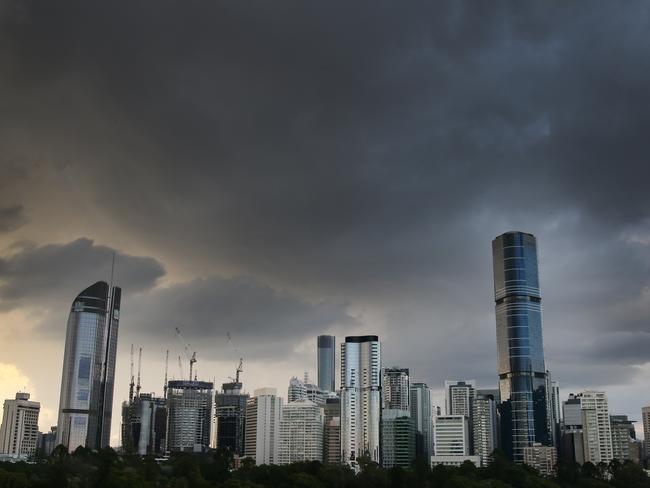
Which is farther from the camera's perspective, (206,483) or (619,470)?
(619,470)

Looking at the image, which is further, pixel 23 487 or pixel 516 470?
pixel 516 470

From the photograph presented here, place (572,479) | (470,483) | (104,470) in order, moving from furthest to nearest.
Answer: (572,479)
(104,470)
(470,483)

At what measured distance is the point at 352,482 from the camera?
138750mm

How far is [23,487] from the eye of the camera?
370ft

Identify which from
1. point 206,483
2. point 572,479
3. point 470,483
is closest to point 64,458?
point 206,483

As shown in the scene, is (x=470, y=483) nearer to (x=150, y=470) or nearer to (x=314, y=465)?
(x=314, y=465)

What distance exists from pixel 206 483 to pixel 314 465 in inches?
992

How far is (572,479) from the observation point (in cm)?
15488

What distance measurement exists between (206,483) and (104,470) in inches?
725

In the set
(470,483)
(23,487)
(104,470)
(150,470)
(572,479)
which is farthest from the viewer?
(572,479)

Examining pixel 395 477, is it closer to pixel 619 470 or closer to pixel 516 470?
pixel 516 470

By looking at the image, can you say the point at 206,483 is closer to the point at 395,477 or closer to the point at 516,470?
the point at 395,477

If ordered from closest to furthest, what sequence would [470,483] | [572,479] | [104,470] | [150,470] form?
[470,483], [104,470], [150,470], [572,479]

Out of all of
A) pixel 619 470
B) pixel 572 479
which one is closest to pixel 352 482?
pixel 572 479
